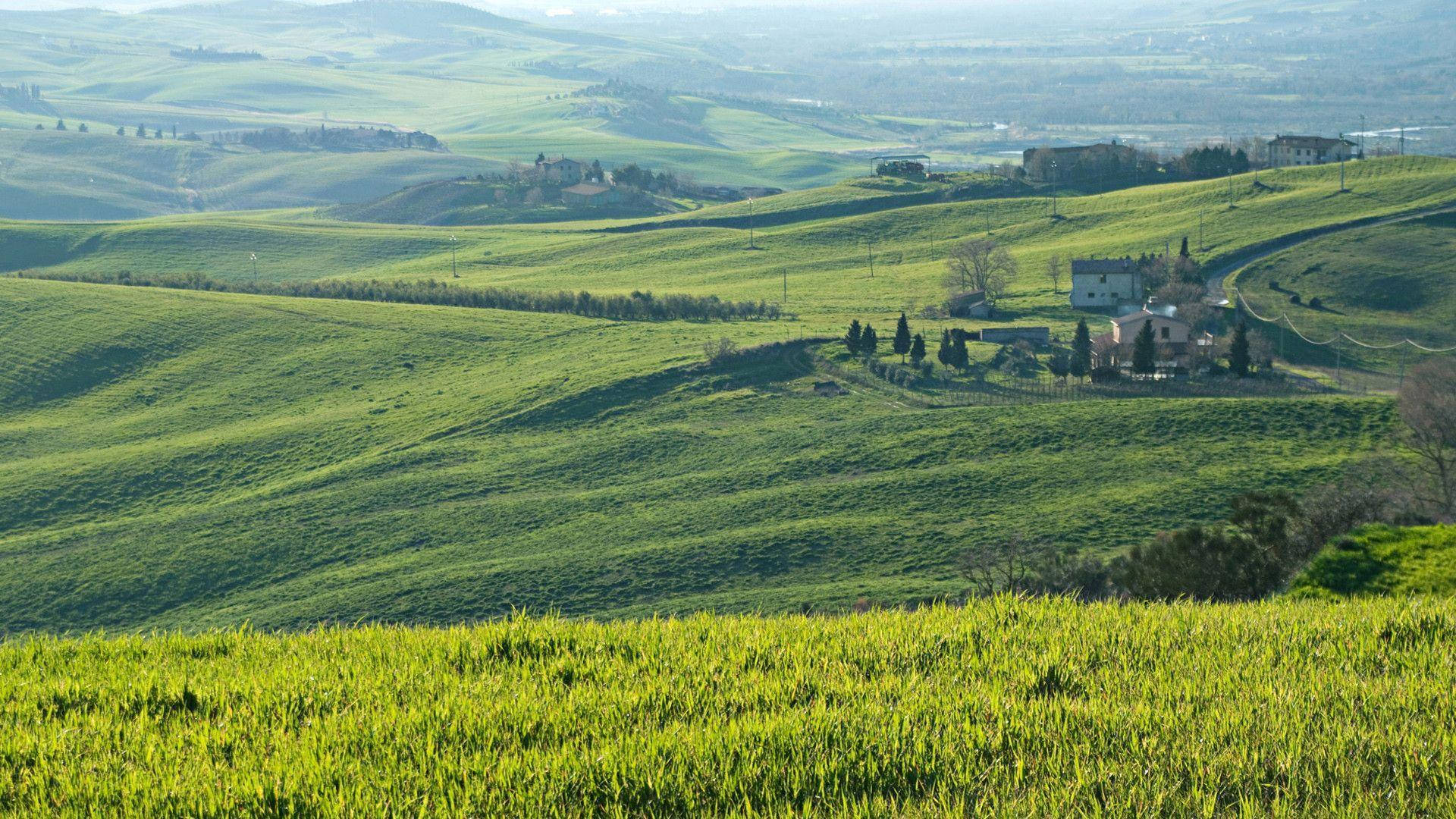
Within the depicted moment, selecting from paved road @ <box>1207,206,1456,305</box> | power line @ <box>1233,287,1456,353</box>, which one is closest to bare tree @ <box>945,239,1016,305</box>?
paved road @ <box>1207,206,1456,305</box>

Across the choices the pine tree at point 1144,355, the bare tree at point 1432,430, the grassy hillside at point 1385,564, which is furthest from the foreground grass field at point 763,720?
the pine tree at point 1144,355

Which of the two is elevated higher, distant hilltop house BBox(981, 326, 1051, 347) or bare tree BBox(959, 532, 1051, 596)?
distant hilltop house BBox(981, 326, 1051, 347)

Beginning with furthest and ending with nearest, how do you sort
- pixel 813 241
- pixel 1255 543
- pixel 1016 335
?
pixel 813 241, pixel 1016 335, pixel 1255 543

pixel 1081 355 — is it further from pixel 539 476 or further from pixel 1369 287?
pixel 539 476

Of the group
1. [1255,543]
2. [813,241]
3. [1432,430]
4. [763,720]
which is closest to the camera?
[763,720]

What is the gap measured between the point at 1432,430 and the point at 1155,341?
90.0 ft

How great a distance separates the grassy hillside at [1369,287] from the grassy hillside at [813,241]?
6861mm

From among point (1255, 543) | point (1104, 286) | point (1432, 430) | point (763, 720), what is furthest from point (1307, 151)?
point (763, 720)

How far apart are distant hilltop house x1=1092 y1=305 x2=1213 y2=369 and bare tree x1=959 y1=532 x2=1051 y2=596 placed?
36.1 metres

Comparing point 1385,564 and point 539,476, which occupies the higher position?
point 1385,564

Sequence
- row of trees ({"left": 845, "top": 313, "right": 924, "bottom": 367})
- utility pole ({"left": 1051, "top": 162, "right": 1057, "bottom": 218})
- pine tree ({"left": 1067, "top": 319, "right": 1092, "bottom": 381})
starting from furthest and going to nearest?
utility pole ({"left": 1051, "top": 162, "right": 1057, "bottom": 218})
row of trees ({"left": 845, "top": 313, "right": 924, "bottom": 367})
pine tree ({"left": 1067, "top": 319, "right": 1092, "bottom": 381})

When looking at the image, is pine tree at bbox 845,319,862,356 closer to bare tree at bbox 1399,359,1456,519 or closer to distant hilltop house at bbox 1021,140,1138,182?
bare tree at bbox 1399,359,1456,519

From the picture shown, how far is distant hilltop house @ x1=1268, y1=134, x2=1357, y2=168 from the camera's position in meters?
168

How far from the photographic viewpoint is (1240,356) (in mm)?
88250
